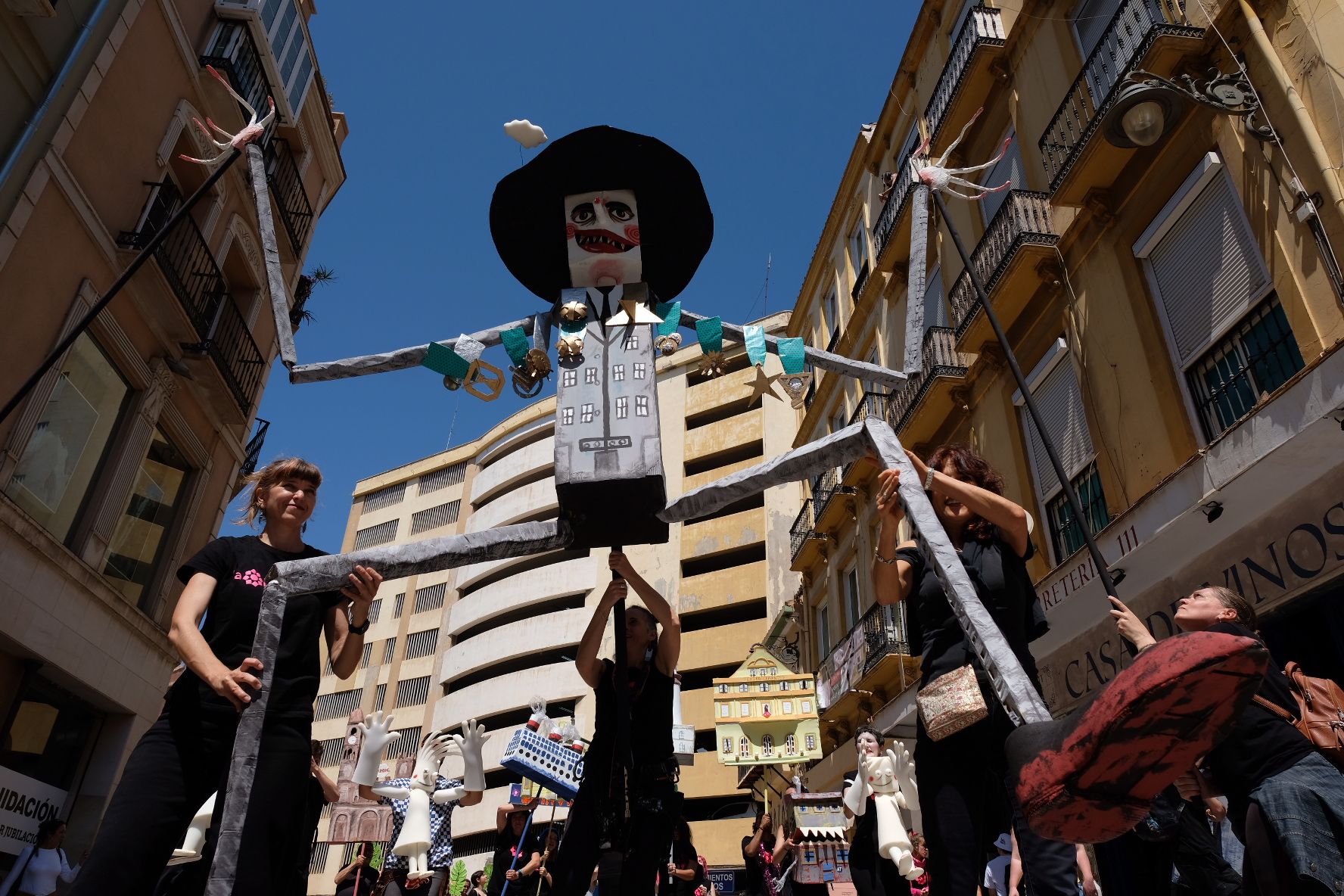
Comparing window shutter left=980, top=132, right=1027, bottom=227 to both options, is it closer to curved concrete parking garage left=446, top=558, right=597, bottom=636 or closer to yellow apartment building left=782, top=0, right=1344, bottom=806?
yellow apartment building left=782, top=0, right=1344, bottom=806

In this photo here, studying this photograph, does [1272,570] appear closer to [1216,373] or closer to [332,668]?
[1216,373]

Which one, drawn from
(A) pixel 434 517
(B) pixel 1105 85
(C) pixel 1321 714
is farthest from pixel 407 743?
(C) pixel 1321 714

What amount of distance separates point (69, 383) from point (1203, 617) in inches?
455

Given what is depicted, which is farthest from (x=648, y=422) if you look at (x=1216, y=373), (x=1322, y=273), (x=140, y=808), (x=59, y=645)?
(x=59, y=645)

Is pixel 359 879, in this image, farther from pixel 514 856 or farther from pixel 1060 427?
pixel 1060 427

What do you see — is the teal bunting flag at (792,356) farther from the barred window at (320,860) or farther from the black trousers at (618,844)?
the barred window at (320,860)

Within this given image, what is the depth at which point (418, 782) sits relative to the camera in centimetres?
798

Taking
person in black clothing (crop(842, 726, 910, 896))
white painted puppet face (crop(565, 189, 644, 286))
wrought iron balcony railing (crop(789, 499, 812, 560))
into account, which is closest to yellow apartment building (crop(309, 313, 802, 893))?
wrought iron balcony railing (crop(789, 499, 812, 560))

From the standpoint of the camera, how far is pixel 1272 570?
22.4 ft

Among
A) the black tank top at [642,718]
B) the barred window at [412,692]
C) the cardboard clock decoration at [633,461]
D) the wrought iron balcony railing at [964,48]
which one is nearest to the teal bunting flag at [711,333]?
the cardboard clock decoration at [633,461]

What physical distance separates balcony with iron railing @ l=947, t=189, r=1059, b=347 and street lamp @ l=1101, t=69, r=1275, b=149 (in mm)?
2649

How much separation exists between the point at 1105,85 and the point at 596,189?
8.54 meters

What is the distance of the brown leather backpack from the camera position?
10.1 feet

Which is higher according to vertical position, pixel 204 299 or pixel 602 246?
pixel 204 299
